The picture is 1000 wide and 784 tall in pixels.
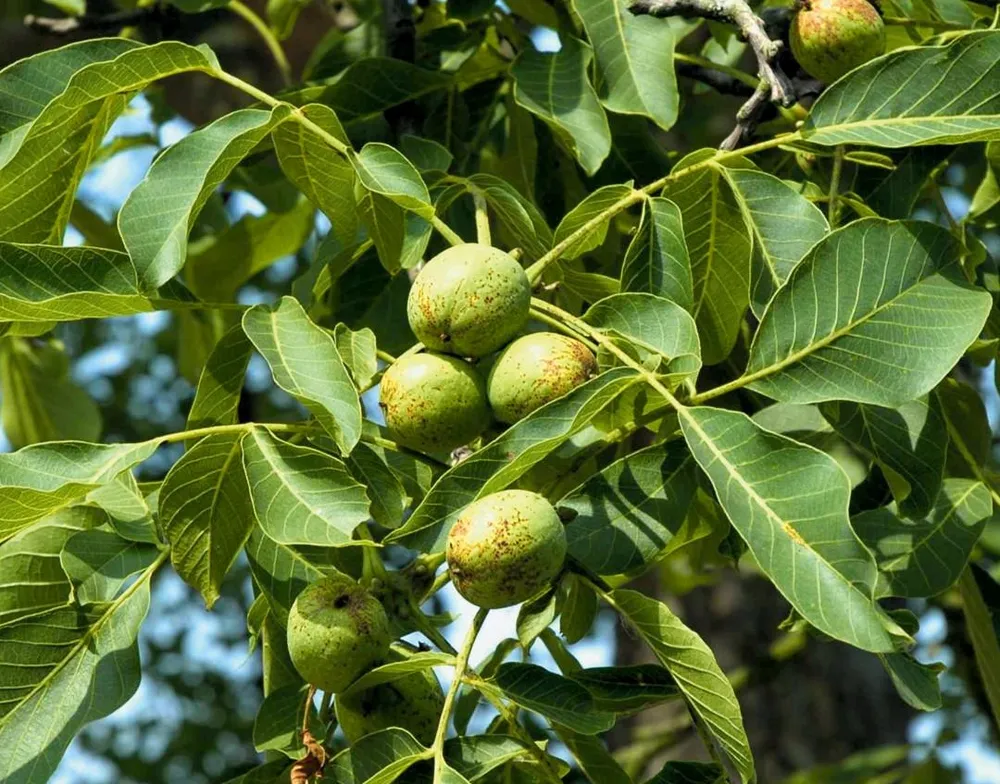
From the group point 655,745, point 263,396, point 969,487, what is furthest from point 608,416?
point 263,396

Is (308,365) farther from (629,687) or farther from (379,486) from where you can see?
(629,687)

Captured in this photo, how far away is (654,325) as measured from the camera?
122 centimetres

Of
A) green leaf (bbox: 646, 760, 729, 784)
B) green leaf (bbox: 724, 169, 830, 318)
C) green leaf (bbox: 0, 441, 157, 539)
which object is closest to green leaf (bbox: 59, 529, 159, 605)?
green leaf (bbox: 0, 441, 157, 539)

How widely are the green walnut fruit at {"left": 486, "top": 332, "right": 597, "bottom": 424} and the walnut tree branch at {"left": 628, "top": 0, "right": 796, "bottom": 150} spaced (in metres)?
0.40

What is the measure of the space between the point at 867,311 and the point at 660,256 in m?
0.23

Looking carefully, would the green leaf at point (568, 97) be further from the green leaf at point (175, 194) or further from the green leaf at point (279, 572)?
the green leaf at point (279, 572)

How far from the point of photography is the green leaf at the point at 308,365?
1131mm

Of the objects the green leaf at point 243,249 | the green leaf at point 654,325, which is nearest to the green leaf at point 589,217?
the green leaf at point 654,325

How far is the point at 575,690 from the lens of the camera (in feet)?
3.92

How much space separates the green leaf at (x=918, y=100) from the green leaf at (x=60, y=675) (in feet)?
2.65

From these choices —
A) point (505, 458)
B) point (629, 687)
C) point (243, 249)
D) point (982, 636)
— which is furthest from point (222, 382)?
point (243, 249)

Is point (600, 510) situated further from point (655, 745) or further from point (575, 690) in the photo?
point (655, 745)

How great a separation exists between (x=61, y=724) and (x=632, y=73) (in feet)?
3.09

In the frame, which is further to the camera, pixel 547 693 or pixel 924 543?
pixel 924 543
